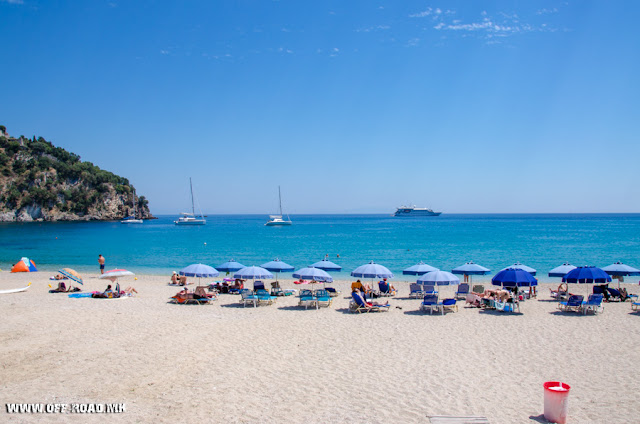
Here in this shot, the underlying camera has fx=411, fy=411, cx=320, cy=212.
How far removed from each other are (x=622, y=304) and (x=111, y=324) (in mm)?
18760

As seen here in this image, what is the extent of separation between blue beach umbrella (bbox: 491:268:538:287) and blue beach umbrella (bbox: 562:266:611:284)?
1648 mm

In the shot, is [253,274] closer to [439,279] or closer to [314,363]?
[439,279]

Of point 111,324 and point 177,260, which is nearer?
point 111,324

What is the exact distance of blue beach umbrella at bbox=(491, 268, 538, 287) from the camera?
15.0 metres

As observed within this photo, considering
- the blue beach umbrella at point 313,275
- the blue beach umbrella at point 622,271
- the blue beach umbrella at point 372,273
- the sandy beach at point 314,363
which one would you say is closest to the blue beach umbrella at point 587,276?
the sandy beach at point 314,363

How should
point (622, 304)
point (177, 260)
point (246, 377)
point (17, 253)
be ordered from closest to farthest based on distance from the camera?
point (246, 377) < point (622, 304) < point (177, 260) < point (17, 253)

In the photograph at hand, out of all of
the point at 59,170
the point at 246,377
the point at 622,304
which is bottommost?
the point at 622,304

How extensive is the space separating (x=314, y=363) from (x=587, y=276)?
11.8 m

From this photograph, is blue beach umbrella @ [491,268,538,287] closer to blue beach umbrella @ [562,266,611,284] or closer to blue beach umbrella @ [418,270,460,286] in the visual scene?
blue beach umbrella @ [418,270,460,286]

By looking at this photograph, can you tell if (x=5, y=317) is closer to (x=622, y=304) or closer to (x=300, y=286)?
(x=300, y=286)

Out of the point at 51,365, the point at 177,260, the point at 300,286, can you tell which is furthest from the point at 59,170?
the point at 51,365

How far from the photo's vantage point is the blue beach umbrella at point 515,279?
1496cm

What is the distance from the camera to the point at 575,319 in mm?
13961

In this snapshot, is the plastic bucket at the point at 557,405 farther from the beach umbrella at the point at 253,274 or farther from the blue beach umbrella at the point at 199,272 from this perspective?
the blue beach umbrella at the point at 199,272
